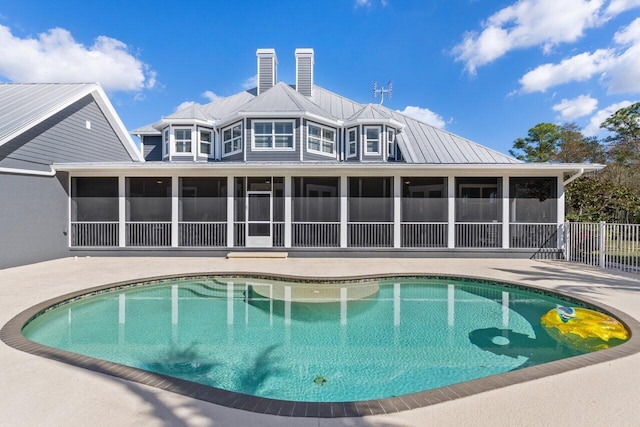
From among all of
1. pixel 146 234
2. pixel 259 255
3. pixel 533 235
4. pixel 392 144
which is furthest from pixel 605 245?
pixel 146 234

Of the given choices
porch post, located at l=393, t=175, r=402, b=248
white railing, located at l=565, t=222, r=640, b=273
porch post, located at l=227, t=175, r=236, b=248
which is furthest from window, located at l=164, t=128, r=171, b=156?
white railing, located at l=565, t=222, r=640, b=273

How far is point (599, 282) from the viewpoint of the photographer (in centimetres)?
754

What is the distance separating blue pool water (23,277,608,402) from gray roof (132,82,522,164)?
8026mm

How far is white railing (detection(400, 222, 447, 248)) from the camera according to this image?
11.5 meters

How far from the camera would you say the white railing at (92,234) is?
1134 cm

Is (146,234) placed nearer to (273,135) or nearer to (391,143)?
(273,135)

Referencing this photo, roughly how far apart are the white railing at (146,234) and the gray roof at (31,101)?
4.26 meters

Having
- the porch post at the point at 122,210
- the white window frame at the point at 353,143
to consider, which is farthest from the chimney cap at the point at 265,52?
the porch post at the point at 122,210

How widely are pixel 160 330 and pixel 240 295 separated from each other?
83.0 inches

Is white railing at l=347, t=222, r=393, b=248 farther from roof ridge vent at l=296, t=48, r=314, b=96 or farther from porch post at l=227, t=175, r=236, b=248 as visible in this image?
roof ridge vent at l=296, t=48, r=314, b=96

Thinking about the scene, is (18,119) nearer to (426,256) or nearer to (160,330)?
(160,330)

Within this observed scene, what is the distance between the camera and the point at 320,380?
368 cm

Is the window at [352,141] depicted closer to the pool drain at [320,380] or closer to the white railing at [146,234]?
the white railing at [146,234]

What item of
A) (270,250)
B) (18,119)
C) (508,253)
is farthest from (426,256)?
(18,119)
